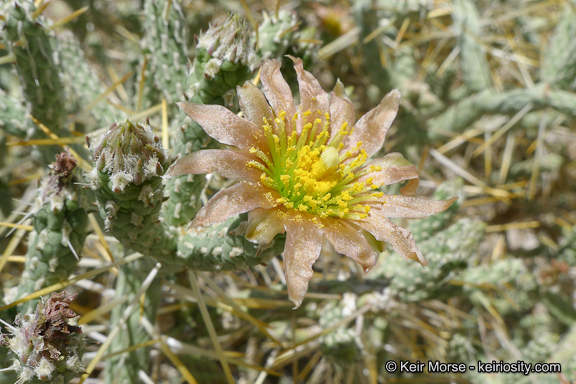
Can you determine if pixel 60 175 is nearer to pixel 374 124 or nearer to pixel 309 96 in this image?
pixel 309 96

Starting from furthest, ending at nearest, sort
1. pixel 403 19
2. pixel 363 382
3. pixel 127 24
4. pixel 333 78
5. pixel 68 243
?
1. pixel 333 78
2. pixel 127 24
3. pixel 403 19
4. pixel 363 382
5. pixel 68 243

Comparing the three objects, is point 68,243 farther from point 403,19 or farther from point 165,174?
point 403,19

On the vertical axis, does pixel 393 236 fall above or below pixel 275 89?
below

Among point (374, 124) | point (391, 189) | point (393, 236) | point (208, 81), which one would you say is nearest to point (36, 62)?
point (208, 81)

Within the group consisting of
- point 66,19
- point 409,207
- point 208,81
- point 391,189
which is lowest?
point 391,189

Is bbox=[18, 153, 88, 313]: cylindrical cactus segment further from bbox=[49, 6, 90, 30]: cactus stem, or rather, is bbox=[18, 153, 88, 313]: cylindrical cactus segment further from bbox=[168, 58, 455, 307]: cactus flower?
bbox=[49, 6, 90, 30]: cactus stem

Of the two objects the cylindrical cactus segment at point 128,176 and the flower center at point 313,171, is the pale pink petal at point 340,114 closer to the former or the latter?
the flower center at point 313,171

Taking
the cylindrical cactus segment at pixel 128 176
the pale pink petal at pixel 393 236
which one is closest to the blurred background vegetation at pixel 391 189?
the cylindrical cactus segment at pixel 128 176

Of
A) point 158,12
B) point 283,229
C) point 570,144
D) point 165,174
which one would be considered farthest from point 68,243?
point 570,144

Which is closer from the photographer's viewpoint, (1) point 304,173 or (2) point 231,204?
(2) point 231,204
